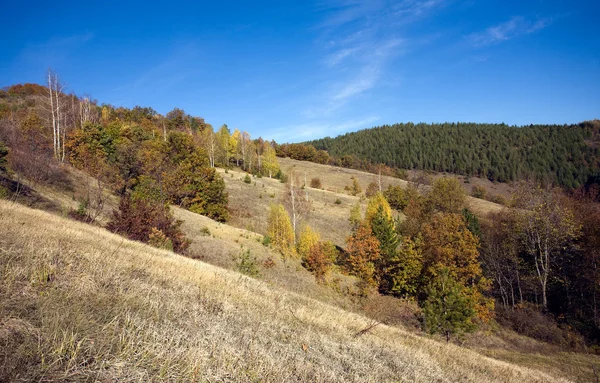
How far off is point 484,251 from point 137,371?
49.6 meters

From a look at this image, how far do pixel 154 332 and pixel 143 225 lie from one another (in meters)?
17.3

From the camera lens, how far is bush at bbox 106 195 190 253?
59.5ft

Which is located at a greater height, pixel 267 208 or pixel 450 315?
pixel 267 208

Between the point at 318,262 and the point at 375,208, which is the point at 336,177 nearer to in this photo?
the point at 375,208

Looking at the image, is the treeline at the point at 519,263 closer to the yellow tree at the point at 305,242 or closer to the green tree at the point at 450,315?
the yellow tree at the point at 305,242

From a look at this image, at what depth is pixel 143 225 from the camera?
19.4 metres

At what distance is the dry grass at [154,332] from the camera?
3174 mm

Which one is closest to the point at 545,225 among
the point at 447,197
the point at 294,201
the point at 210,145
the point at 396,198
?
the point at 447,197

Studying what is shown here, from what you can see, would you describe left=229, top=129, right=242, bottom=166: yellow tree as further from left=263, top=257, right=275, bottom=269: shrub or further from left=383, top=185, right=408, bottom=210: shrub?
left=263, top=257, right=275, bottom=269: shrub

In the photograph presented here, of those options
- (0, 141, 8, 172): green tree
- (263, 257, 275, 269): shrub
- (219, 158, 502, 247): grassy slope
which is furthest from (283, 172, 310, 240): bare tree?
(0, 141, 8, 172): green tree

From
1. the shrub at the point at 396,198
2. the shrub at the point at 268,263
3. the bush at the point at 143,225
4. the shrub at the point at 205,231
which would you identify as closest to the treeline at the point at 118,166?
the bush at the point at 143,225

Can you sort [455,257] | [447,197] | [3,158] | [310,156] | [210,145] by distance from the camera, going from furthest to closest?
1. [310,156]
2. [210,145]
3. [447,197]
4. [455,257]
5. [3,158]

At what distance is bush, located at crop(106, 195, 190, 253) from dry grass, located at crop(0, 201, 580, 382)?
10.5 metres

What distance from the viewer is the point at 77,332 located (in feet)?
11.4
